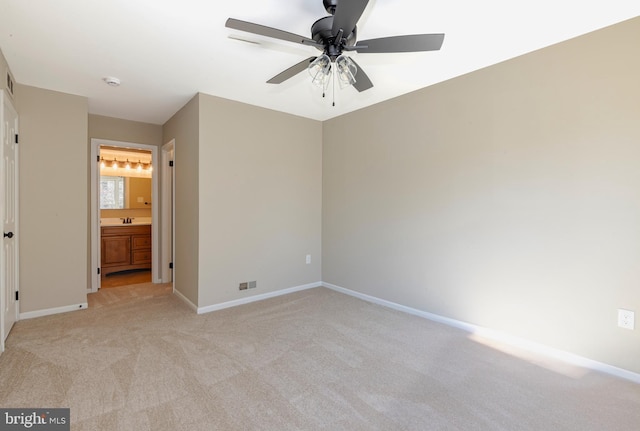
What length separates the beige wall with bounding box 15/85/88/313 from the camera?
125 inches

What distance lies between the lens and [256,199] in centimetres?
388

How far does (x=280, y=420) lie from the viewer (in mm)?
1716

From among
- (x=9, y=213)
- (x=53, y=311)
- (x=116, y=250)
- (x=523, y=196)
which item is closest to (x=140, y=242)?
(x=116, y=250)

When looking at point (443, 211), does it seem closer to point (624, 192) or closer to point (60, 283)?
point (624, 192)

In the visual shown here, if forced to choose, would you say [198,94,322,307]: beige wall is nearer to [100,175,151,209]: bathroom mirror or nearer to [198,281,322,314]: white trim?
[198,281,322,314]: white trim

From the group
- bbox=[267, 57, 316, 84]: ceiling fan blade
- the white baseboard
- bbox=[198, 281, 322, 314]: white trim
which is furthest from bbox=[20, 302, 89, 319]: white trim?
the white baseboard

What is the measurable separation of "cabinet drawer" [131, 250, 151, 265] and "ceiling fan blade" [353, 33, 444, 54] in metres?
5.23

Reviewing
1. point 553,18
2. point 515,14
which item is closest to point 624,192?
point 553,18

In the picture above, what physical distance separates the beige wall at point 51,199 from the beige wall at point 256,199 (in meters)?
1.44

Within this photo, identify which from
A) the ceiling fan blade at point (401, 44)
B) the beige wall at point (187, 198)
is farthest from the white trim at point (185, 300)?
the ceiling fan blade at point (401, 44)

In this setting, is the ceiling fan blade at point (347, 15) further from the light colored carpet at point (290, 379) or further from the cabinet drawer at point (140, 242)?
the cabinet drawer at point (140, 242)

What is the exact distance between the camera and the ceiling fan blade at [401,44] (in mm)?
1726

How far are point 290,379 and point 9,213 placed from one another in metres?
3.07

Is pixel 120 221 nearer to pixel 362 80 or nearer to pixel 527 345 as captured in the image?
pixel 362 80
